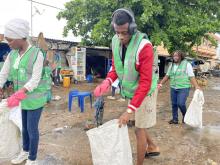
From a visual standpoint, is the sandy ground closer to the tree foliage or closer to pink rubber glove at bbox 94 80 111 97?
pink rubber glove at bbox 94 80 111 97

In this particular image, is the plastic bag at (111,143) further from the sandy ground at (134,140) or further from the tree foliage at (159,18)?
the tree foliage at (159,18)

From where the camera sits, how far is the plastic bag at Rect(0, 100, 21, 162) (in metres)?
3.18

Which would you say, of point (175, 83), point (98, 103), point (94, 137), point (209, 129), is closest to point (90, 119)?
point (98, 103)

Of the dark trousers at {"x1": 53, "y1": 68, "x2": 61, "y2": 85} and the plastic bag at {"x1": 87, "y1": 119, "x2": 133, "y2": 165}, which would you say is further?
the dark trousers at {"x1": 53, "y1": 68, "x2": 61, "y2": 85}

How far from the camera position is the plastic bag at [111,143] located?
8.76 ft

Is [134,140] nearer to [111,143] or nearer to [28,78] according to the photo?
[111,143]

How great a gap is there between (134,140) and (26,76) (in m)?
2.41

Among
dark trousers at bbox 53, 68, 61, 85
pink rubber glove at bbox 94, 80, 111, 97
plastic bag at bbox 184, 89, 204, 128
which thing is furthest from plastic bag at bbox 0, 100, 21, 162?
dark trousers at bbox 53, 68, 61, 85

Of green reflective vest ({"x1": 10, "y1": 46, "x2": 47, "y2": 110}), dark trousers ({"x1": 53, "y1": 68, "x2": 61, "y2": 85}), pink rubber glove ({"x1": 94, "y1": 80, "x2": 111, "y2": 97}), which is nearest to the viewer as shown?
pink rubber glove ({"x1": 94, "y1": 80, "x2": 111, "y2": 97})

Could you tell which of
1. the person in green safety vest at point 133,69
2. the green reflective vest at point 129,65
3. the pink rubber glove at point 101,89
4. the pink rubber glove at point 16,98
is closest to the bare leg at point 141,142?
the person in green safety vest at point 133,69

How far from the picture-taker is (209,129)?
19.4 ft

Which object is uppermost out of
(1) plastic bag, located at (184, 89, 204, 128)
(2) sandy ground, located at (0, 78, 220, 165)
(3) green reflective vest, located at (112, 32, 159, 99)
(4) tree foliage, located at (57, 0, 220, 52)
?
(4) tree foliage, located at (57, 0, 220, 52)

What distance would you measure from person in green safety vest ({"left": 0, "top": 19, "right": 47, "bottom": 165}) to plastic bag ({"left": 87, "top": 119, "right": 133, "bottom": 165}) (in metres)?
0.86

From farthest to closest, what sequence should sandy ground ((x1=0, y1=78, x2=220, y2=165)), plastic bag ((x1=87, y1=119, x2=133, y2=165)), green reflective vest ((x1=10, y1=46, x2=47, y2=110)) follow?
sandy ground ((x1=0, y1=78, x2=220, y2=165))
green reflective vest ((x1=10, y1=46, x2=47, y2=110))
plastic bag ((x1=87, y1=119, x2=133, y2=165))
